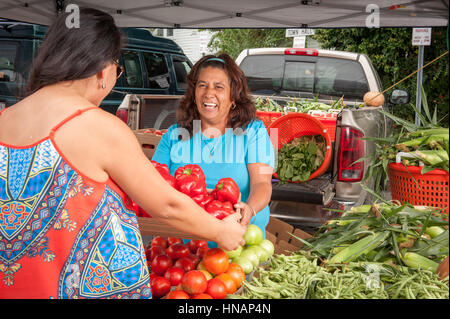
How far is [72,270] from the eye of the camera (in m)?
1.58

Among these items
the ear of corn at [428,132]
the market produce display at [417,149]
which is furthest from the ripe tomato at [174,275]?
the ear of corn at [428,132]

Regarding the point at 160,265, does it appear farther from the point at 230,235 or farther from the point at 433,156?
the point at 433,156

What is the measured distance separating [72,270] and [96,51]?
0.80 metres

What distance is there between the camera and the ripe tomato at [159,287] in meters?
1.91

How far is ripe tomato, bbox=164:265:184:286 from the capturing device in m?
1.94

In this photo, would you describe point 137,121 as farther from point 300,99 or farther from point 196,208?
point 196,208

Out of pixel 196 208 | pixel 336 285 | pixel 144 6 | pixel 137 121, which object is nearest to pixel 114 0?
pixel 144 6

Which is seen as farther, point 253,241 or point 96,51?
point 253,241

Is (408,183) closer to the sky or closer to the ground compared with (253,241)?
closer to the sky

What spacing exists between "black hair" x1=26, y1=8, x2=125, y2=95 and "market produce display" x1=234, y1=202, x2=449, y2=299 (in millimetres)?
1049

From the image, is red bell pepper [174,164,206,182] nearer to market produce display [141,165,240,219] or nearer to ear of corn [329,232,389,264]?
market produce display [141,165,240,219]

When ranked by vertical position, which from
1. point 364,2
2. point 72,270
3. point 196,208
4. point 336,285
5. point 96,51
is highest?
point 364,2

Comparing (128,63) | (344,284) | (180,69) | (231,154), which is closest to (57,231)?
(344,284)

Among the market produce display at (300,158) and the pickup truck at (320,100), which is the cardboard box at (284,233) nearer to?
the pickup truck at (320,100)
